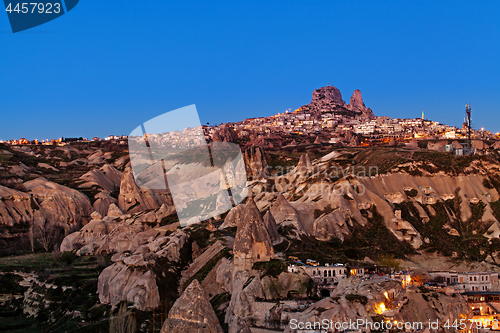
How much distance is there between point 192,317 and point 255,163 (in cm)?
8102

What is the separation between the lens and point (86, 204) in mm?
93125

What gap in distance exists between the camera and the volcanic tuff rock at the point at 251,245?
143 ft

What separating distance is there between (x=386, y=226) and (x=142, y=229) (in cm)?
3184

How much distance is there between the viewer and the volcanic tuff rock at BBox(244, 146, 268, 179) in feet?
316

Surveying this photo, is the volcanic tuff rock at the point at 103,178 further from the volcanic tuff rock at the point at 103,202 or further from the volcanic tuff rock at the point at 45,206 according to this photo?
the volcanic tuff rock at the point at 45,206

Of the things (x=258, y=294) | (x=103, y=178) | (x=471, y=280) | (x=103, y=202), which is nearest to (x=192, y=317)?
(x=258, y=294)

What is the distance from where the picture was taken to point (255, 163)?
3890 inches

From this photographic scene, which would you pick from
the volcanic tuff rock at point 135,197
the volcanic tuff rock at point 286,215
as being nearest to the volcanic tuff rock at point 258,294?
the volcanic tuff rock at point 286,215

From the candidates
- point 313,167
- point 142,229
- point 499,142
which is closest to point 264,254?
point 142,229

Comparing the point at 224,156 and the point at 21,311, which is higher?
the point at 224,156

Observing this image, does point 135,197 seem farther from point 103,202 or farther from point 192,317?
point 192,317

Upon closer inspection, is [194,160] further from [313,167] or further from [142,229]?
[142,229]

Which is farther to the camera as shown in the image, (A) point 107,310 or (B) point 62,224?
(B) point 62,224

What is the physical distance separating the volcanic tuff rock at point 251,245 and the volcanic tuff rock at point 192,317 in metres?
25.0
